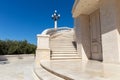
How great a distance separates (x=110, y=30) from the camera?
233 inches

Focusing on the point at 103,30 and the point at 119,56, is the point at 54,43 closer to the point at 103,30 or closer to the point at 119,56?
the point at 103,30

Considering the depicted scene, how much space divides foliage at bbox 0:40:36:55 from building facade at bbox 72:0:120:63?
1680 cm

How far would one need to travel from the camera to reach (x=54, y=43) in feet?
35.2

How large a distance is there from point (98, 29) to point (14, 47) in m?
18.9

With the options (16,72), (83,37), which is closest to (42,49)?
(16,72)

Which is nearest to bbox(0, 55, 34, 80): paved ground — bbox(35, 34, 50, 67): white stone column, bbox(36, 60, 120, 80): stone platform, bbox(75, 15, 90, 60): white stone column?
bbox(35, 34, 50, 67): white stone column

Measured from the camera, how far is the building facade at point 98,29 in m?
5.60

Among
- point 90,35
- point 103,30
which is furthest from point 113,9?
point 90,35

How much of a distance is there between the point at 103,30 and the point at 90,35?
104 inches

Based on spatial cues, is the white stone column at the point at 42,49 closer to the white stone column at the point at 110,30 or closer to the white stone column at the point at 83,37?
the white stone column at the point at 83,37

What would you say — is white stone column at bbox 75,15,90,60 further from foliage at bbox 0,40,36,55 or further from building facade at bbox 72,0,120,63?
foliage at bbox 0,40,36,55

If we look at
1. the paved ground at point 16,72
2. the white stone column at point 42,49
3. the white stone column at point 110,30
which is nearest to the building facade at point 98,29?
the white stone column at point 110,30

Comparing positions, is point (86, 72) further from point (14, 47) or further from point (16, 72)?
point (14, 47)

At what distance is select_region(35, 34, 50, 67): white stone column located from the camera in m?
8.20
